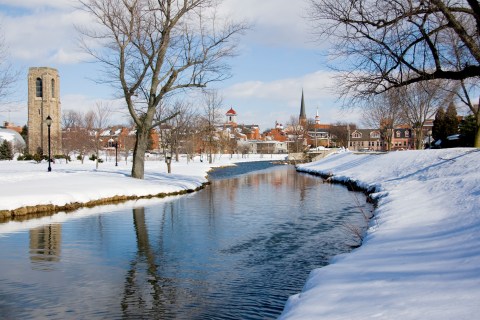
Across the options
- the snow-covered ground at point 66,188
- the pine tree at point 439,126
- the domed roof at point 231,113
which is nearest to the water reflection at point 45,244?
the snow-covered ground at point 66,188

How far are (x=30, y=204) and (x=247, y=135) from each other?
155 meters

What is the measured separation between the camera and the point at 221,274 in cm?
886

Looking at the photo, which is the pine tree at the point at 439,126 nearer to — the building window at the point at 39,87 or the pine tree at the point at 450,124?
the pine tree at the point at 450,124

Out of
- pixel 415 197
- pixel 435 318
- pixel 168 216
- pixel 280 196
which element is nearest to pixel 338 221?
pixel 415 197

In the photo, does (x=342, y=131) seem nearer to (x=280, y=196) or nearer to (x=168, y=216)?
(x=280, y=196)

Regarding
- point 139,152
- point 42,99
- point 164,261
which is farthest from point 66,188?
point 42,99

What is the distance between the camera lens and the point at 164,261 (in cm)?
987

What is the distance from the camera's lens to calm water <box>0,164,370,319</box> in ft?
23.3

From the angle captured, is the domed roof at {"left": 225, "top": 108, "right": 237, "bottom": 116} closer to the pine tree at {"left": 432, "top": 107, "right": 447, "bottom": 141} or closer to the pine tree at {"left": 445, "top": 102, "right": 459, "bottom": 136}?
the pine tree at {"left": 432, "top": 107, "right": 447, "bottom": 141}

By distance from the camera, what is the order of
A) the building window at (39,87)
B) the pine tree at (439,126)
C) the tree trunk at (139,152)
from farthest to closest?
the building window at (39,87) < the pine tree at (439,126) < the tree trunk at (139,152)

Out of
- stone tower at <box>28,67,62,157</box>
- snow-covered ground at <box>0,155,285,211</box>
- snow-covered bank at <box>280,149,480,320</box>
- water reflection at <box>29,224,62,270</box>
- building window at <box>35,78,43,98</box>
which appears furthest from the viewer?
building window at <box>35,78,43,98</box>

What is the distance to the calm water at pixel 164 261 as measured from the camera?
280 inches

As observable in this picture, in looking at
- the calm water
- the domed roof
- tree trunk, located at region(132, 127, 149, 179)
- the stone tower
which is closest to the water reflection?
the calm water

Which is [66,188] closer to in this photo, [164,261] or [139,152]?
[139,152]
